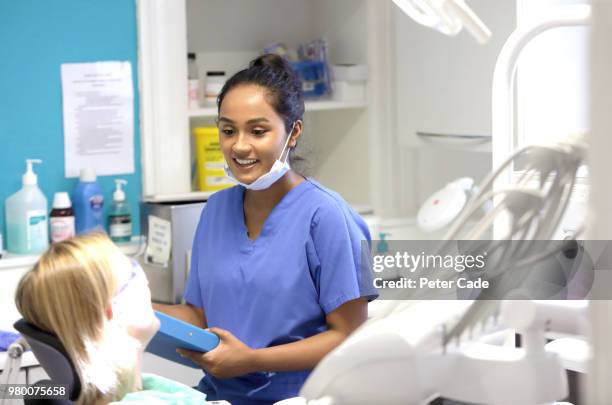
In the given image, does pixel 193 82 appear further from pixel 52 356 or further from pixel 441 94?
pixel 52 356

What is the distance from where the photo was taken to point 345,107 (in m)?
3.06

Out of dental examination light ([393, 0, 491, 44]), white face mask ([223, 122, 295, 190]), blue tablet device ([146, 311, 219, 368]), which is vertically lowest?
blue tablet device ([146, 311, 219, 368])

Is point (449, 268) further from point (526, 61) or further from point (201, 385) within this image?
point (526, 61)

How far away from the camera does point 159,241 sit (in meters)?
2.64

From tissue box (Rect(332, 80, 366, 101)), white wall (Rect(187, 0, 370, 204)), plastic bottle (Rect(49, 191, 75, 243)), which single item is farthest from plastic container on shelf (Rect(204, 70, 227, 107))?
plastic bottle (Rect(49, 191, 75, 243))

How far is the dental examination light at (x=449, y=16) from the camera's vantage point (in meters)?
1.01

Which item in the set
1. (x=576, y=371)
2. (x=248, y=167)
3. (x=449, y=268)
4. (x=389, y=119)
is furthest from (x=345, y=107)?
(x=449, y=268)

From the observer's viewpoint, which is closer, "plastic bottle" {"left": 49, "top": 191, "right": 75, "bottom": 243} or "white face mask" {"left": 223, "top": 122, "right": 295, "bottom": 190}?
"white face mask" {"left": 223, "top": 122, "right": 295, "bottom": 190}

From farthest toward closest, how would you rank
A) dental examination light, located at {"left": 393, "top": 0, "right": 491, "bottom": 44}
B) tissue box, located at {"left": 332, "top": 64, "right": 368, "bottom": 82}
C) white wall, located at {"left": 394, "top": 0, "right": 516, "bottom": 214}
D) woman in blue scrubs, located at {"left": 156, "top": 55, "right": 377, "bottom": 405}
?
tissue box, located at {"left": 332, "top": 64, "right": 368, "bottom": 82} → white wall, located at {"left": 394, "top": 0, "right": 516, "bottom": 214} → woman in blue scrubs, located at {"left": 156, "top": 55, "right": 377, "bottom": 405} → dental examination light, located at {"left": 393, "top": 0, "right": 491, "bottom": 44}

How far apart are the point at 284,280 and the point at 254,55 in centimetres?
153

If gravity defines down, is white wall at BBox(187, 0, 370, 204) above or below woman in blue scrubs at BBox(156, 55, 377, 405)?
above

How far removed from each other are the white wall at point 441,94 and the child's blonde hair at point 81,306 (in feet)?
5.09

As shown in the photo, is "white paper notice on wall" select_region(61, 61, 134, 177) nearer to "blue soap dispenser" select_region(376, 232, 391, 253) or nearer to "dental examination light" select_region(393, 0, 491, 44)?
"blue soap dispenser" select_region(376, 232, 391, 253)

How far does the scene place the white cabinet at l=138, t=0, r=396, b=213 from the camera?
2.77 meters
